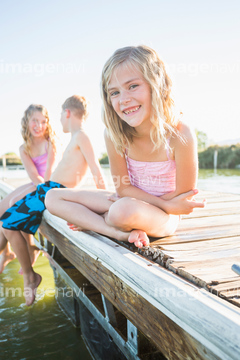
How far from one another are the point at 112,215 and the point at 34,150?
252 cm

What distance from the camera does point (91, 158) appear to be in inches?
122

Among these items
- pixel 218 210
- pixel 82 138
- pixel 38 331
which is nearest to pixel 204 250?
pixel 218 210

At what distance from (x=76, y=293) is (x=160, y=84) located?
2000mm

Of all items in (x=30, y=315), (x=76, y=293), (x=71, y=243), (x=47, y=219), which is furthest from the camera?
(x=30, y=315)

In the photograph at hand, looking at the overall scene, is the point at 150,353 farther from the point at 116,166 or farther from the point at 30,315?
the point at 30,315

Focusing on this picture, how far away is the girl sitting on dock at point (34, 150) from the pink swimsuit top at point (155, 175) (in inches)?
70.2

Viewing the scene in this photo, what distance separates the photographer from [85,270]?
95.3 inches

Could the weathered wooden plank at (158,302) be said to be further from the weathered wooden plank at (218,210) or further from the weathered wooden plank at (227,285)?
the weathered wooden plank at (218,210)

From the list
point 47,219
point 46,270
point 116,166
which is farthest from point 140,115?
point 46,270

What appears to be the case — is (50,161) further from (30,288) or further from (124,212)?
(124,212)

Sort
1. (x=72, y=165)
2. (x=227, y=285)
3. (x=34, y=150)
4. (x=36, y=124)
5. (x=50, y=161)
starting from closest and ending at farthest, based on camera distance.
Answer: (x=227, y=285)
(x=72, y=165)
(x=50, y=161)
(x=36, y=124)
(x=34, y=150)

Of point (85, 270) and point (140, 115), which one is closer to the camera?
point (140, 115)

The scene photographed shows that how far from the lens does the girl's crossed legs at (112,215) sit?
1.92 meters

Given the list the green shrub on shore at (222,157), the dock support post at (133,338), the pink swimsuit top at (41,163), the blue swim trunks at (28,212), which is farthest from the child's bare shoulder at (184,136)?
the green shrub on shore at (222,157)
